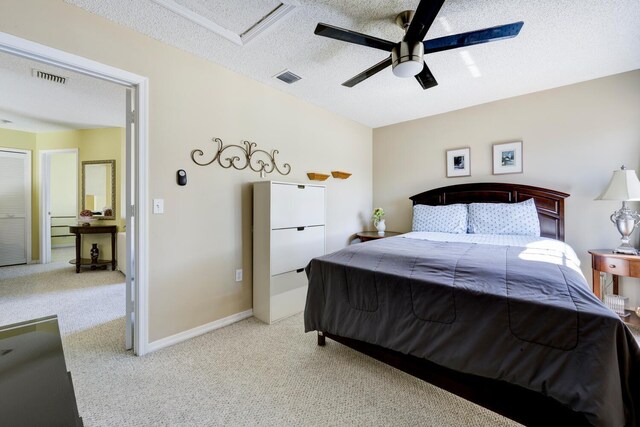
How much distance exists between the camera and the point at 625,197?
246cm

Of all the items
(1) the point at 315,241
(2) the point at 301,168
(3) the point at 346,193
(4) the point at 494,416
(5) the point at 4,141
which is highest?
(5) the point at 4,141

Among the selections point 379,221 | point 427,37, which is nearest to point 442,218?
point 379,221

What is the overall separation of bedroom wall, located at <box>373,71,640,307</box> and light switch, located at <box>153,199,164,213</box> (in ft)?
11.2

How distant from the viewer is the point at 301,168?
3.45m

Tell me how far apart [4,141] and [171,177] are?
16.6ft

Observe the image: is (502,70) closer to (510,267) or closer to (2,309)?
(510,267)

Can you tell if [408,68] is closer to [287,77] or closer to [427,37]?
[427,37]

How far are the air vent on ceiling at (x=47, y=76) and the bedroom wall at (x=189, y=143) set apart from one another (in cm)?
156

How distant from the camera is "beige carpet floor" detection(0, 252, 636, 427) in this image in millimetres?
1499

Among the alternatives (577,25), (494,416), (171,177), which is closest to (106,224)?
(171,177)

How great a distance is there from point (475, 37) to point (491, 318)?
5.48ft

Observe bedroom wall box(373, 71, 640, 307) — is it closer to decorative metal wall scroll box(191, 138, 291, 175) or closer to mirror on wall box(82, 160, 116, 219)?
decorative metal wall scroll box(191, 138, 291, 175)

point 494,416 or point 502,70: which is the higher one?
point 502,70

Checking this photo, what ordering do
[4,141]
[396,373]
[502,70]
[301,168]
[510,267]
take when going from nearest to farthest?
[510,267] < [396,373] < [502,70] < [301,168] < [4,141]
